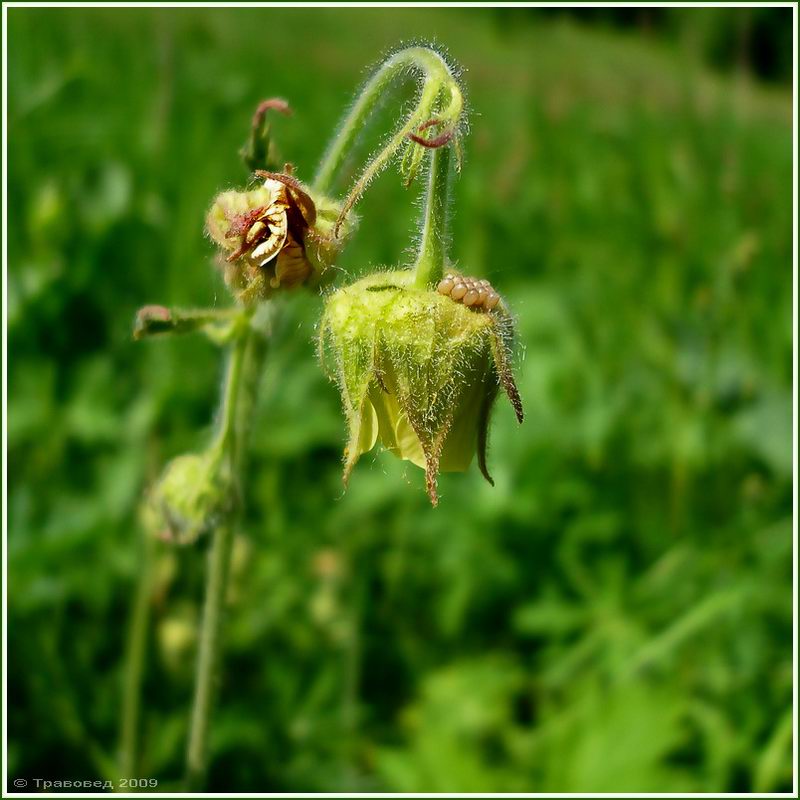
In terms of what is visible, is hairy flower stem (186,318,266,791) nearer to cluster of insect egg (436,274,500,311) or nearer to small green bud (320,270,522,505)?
small green bud (320,270,522,505)

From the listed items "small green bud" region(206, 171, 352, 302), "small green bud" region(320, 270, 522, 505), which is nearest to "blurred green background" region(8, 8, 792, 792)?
"small green bud" region(206, 171, 352, 302)

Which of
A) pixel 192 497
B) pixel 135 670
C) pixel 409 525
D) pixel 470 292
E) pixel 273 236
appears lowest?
pixel 135 670

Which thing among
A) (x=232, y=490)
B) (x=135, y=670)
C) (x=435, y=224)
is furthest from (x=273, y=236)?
(x=135, y=670)

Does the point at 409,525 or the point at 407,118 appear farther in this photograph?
the point at 409,525

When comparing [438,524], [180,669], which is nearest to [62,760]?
[180,669]

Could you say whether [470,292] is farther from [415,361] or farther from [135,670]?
[135,670]

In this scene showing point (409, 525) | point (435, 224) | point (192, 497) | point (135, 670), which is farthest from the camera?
point (409, 525)

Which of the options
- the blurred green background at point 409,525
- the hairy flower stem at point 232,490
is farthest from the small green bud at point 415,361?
the blurred green background at point 409,525

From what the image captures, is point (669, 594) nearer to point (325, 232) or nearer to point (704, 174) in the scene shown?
point (325, 232)
